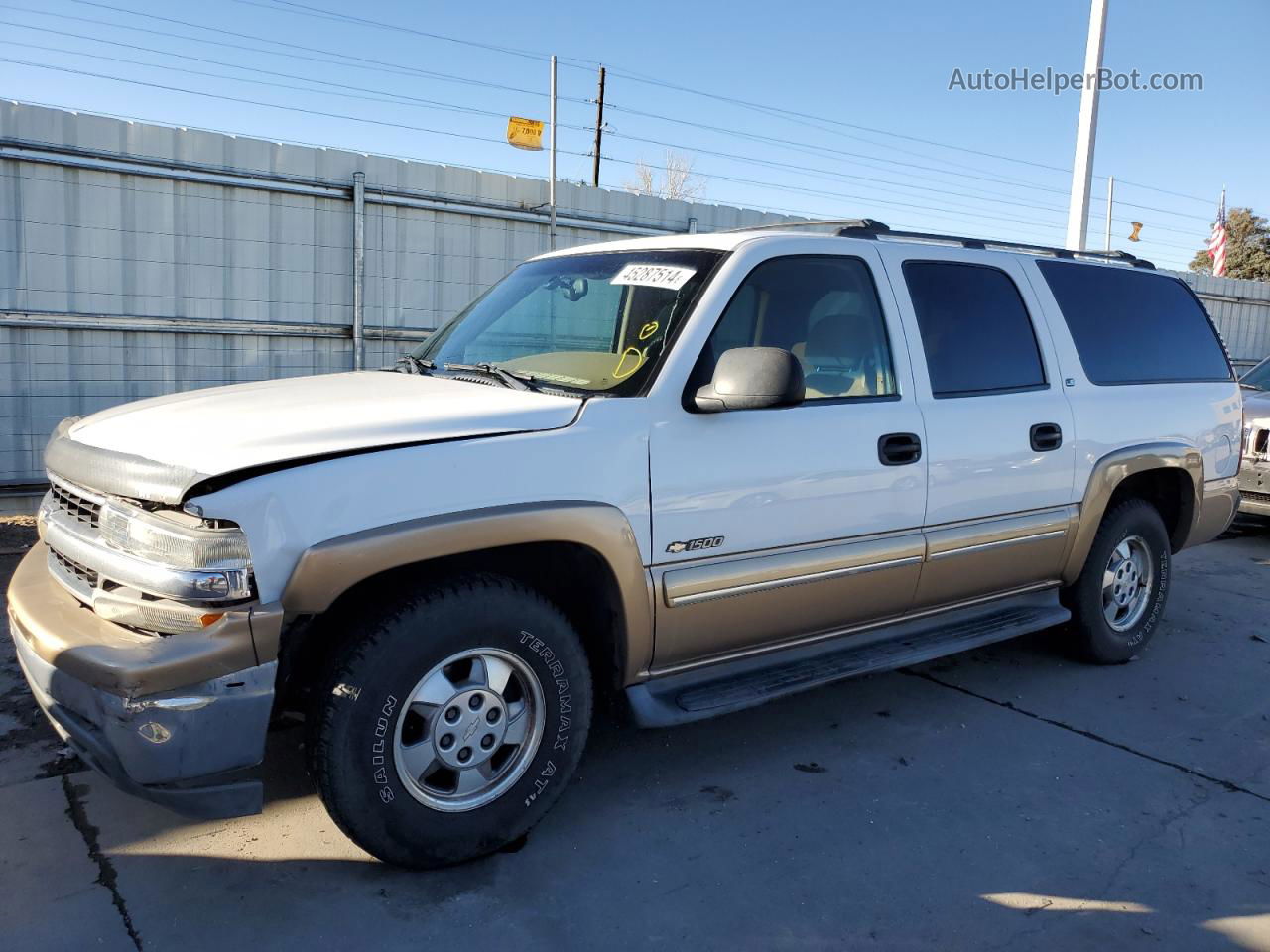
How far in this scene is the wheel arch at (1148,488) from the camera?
15.1 ft

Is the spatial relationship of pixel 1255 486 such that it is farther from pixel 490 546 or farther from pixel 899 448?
pixel 490 546

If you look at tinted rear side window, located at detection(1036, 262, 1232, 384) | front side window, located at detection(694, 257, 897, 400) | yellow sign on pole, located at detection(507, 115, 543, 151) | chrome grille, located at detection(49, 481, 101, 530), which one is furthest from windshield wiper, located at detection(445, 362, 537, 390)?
yellow sign on pole, located at detection(507, 115, 543, 151)

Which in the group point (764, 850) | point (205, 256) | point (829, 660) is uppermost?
point (205, 256)

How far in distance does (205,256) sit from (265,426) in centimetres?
559

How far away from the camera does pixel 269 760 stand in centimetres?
365

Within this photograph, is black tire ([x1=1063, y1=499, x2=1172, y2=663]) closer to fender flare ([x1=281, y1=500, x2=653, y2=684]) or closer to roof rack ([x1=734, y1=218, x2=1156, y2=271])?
roof rack ([x1=734, y1=218, x2=1156, y2=271])

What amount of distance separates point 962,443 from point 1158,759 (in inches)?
57.6

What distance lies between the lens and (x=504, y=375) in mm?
3420

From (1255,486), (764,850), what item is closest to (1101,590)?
(764,850)

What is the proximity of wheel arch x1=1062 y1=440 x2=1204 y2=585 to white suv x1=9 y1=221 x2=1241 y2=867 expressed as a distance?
0.10 ft

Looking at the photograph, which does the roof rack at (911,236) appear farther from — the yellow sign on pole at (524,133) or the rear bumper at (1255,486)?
the yellow sign on pole at (524,133)

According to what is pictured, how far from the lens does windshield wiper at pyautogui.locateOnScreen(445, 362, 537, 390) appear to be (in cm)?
333

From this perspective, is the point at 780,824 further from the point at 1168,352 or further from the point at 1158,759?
the point at 1168,352

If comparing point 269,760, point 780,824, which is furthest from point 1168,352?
point 269,760
